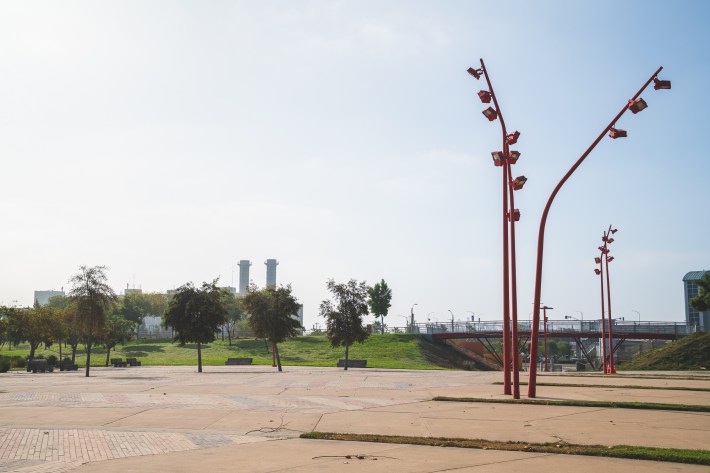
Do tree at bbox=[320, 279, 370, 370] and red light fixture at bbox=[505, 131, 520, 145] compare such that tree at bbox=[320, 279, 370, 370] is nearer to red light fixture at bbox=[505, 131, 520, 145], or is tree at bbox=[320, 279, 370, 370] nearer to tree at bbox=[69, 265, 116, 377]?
tree at bbox=[69, 265, 116, 377]

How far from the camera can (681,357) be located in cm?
5016

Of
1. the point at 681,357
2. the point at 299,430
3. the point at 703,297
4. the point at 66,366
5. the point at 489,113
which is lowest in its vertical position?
the point at 66,366

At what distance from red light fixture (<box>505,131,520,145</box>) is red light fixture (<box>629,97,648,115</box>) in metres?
3.35

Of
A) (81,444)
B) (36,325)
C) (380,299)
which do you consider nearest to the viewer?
(81,444)

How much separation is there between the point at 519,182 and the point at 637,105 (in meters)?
3.88

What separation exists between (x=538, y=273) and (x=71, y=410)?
1346 centimetres

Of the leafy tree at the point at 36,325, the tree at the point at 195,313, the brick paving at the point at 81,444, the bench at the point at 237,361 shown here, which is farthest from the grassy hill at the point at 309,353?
the brick paving at the point at 81,444

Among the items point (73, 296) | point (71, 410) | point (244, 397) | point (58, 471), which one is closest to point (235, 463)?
point (58, 471)

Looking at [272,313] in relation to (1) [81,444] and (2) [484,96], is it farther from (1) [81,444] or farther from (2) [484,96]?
(1) [81,444]

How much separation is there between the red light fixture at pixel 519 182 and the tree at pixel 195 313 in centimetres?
2587

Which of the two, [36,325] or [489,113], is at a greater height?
[489,113]

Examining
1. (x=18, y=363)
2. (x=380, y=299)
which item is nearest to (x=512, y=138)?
(x=18, y=363)

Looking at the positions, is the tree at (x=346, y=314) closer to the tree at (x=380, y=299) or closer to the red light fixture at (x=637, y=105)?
the red light fixture at (x=637, y=105)

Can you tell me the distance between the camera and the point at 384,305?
311 feet
